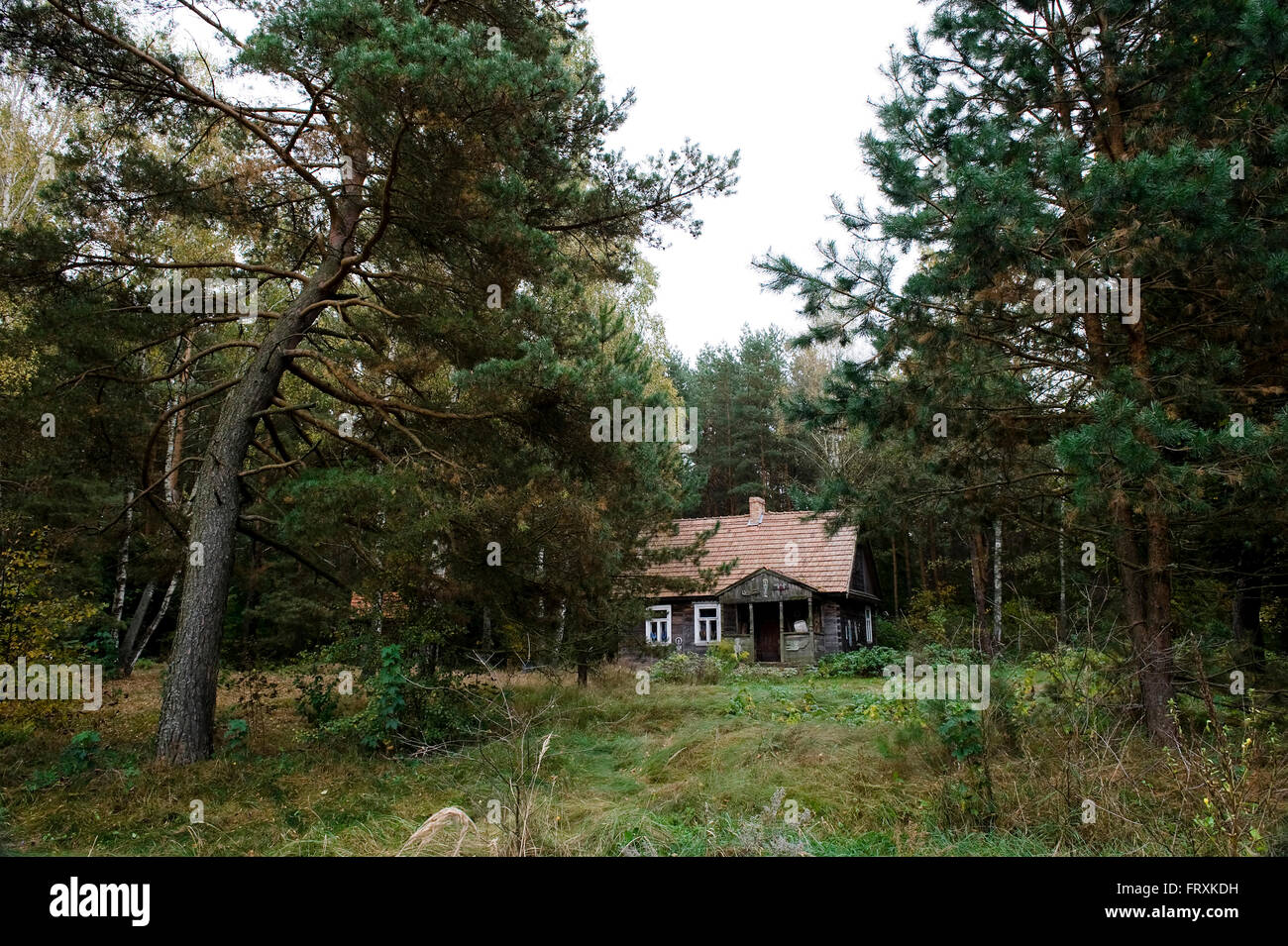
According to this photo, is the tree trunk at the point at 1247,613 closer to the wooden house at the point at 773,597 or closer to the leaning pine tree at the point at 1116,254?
the leaning pine tree at the point at 1116,254

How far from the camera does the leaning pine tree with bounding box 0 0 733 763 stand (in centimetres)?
650

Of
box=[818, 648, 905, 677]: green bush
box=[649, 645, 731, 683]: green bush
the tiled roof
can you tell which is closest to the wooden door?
the tiled roof

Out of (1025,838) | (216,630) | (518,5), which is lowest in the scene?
(1025,838)

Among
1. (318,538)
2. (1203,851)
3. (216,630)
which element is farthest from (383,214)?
(1203,851)

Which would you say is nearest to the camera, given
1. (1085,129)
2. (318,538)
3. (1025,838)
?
(1025,838)

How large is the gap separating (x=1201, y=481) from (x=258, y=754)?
9.06 metres

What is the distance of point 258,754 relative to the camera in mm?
8023

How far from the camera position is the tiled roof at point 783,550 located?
22.9 m

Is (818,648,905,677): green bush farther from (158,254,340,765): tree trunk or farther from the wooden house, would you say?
(158,254,340,765): tree trunk

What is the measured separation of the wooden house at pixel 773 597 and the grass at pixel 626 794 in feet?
42.9

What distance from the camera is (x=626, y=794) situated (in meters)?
6.72

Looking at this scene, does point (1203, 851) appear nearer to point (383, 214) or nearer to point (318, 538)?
point (318, 538)

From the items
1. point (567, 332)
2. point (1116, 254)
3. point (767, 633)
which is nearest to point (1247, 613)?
point (1116, 254)

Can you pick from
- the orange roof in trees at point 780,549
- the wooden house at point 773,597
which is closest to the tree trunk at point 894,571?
the wooden house at point 773,597
